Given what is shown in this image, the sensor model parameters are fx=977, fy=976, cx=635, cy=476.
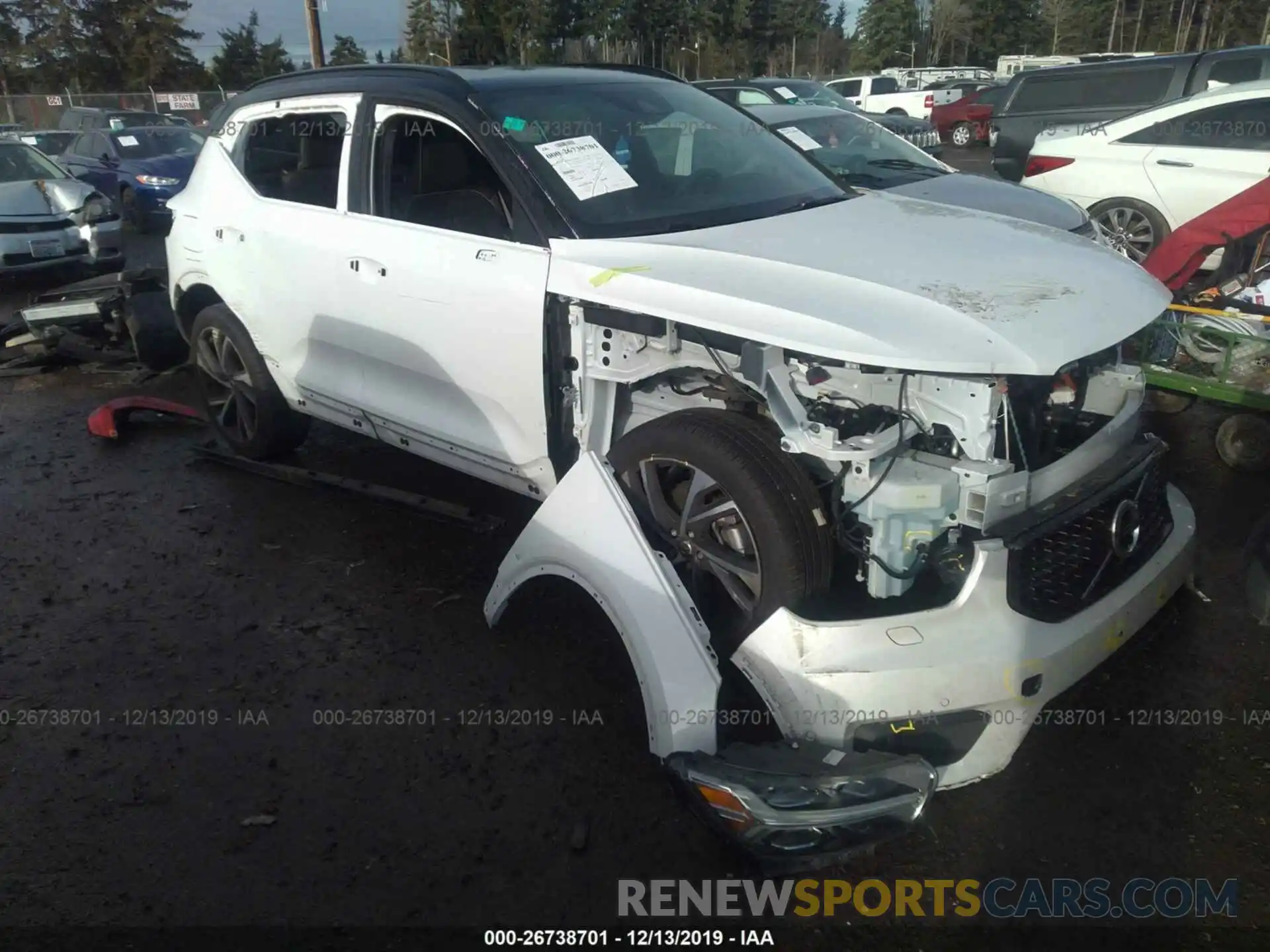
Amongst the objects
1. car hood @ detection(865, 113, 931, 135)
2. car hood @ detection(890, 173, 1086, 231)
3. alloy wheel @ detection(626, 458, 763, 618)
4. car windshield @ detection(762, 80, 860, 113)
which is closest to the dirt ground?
alloy wheel @ detection(626, 458, 763, 618)

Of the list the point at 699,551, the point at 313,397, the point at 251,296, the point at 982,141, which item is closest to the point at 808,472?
the point at 699,551

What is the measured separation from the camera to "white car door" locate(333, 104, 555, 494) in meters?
3.37

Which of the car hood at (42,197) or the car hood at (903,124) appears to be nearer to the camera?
the car hood at (42,197)

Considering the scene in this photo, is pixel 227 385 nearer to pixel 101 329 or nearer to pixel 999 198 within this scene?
pixel 101 329

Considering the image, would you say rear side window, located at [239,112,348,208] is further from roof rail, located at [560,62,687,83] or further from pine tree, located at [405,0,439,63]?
pine tree, located at [405,0,439,63]

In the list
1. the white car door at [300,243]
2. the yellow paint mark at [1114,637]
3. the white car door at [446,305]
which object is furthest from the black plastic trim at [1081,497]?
the white car door at [300,243]

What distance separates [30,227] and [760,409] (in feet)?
34.3

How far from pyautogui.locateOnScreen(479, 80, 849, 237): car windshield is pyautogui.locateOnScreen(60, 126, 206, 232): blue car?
12.6 m

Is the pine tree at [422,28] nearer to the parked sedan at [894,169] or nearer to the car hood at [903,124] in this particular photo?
the car hood at [903,124]

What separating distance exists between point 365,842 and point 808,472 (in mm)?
1627

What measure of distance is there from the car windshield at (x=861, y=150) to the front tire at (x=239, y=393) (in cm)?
447

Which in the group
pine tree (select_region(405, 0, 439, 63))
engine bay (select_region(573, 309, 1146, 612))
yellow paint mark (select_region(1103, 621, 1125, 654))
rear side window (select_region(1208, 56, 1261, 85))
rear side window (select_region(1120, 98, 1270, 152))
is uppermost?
pine tree (select_region(405, 0, 439, 63))

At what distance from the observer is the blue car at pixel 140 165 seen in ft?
48.4

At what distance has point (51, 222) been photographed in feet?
35.1
